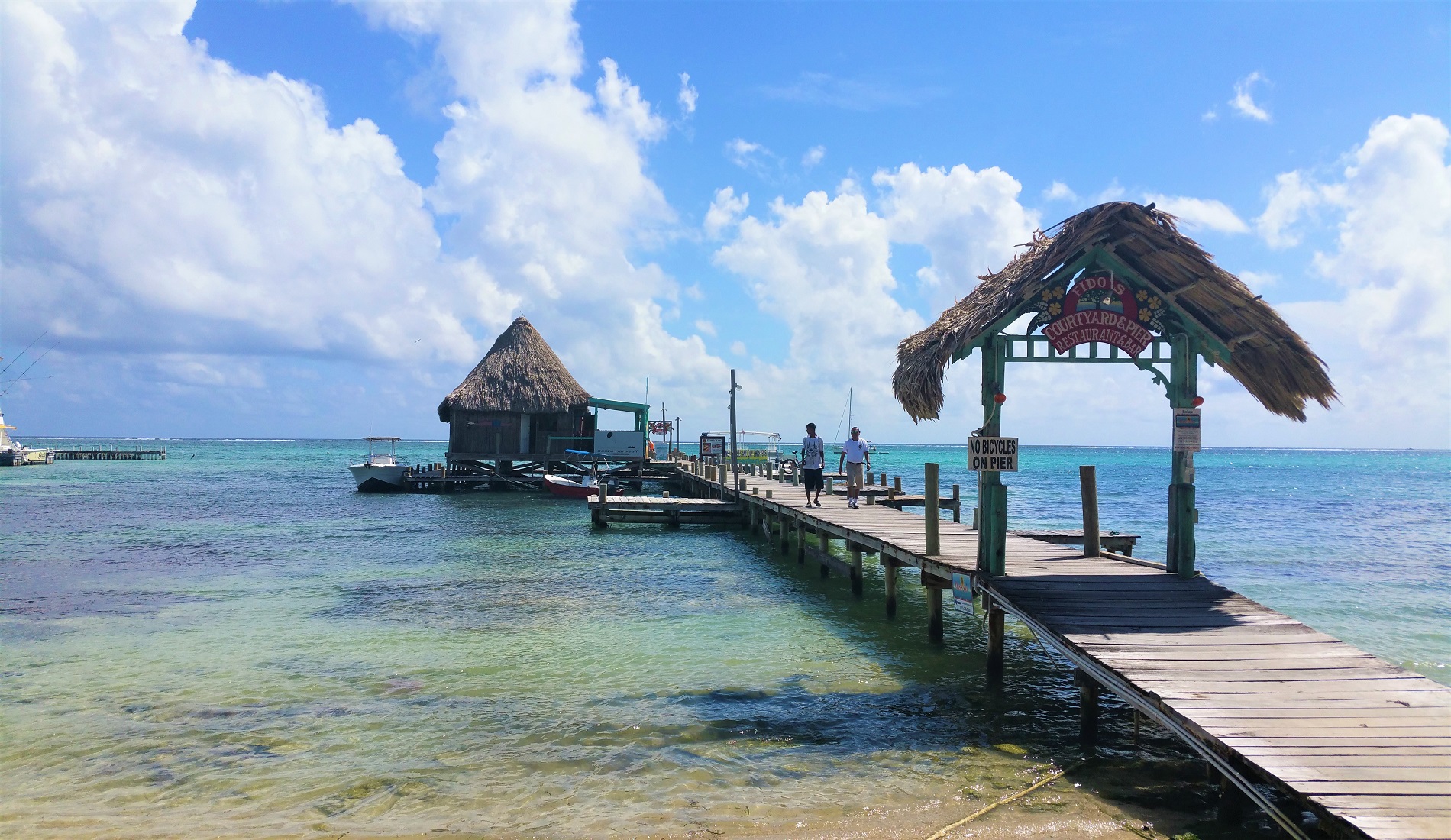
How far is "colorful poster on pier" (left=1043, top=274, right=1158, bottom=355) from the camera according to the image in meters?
8.34

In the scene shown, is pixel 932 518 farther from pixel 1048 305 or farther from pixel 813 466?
pixel 813 466

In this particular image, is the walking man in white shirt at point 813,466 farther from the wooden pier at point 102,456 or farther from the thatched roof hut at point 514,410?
the wooden pier at point 102,456

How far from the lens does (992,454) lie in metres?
8.29

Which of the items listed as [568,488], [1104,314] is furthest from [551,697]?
[568,488]

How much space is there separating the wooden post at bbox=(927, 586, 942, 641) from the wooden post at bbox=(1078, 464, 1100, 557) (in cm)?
174

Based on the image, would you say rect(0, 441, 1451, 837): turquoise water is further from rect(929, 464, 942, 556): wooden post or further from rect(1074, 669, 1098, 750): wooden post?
rect(929, 464, 942, 556): wooden post

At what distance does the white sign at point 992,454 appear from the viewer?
8.27 m

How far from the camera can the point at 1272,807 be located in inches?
167

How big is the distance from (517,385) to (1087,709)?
31480 mm

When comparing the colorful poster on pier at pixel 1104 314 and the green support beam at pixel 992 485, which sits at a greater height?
the colorful poster on pier at pixel 1104 314

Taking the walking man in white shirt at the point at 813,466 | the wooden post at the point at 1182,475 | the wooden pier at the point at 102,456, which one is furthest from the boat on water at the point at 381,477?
the wooden pier at the point at 102,456

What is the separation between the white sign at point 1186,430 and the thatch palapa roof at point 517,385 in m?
29.4

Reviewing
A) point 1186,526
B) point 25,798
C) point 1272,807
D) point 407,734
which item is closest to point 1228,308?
point 1186,526

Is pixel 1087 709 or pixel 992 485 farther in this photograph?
pixel 992 485
